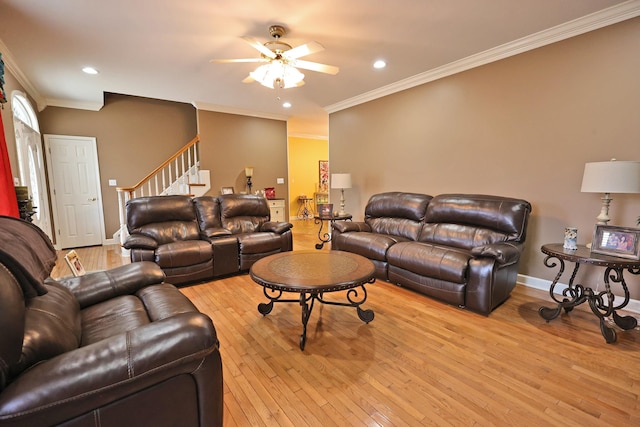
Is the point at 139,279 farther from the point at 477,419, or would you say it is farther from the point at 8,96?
the point at 8,96

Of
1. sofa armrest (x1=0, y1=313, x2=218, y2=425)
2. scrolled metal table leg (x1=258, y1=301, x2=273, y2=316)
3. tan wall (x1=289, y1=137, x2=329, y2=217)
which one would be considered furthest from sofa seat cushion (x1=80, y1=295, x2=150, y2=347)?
tan wall (x1=289, y1=137, x2=329, y2=217)

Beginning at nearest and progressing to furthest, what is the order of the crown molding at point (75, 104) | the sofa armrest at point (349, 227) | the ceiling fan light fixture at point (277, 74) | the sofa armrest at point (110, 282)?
1. the sofa armrest at point (110, 282)
2. the ceiling fan light fixture at point (277, 74)
3. the sofa armrest at point (349, 227)
4. the crown molding at point (75, 104)

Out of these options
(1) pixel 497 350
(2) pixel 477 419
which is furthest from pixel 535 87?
(2) pixel 477 419

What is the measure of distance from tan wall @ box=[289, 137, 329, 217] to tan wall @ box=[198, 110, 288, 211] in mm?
2033

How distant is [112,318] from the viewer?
5.21 ft

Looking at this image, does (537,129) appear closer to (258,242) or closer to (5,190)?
(258,242)

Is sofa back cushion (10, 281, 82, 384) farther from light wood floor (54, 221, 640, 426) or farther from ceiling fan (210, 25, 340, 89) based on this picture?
ceiling fan (210, 25, 340, 89)

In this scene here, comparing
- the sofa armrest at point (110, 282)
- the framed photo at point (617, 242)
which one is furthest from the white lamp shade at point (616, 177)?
the sofa armrest at point (110, 282)

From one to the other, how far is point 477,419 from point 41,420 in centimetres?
181

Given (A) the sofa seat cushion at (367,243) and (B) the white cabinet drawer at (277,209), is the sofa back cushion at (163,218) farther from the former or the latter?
(B) the white cabinet drawer at (277,209)

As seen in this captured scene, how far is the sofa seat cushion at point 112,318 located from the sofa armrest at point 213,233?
192 centimetres

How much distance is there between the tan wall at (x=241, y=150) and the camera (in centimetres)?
579

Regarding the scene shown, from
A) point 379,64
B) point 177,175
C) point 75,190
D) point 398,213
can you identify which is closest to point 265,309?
point 398,213

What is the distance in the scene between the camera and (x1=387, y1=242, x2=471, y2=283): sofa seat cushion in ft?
8.77
